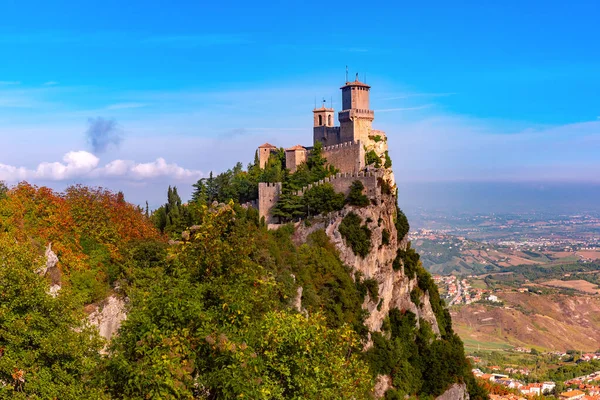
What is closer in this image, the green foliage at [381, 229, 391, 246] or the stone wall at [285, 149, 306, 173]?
the green foliage at [381, 229, 391, 246]

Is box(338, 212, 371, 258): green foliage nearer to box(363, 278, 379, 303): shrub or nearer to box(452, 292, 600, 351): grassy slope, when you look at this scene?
box(363, 278, 379, 303): shrub

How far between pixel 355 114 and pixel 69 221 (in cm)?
2632

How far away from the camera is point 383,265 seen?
Answer: 44.5 meters

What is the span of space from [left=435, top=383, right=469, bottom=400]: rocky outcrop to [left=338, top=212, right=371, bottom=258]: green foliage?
12908 millimetres

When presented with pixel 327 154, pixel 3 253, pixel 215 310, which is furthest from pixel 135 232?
pixel 327 154

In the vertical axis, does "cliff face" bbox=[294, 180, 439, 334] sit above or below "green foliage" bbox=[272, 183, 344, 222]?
below

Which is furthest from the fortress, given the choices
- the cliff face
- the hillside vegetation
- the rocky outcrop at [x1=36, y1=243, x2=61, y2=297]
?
the hillside vegetation

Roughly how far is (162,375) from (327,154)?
34949mm

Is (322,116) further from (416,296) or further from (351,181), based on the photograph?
(416,296)

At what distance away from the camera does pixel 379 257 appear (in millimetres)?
44094

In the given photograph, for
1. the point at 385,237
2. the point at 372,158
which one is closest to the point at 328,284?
the point at 385,237

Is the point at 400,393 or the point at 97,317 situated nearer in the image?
the point at 97,317

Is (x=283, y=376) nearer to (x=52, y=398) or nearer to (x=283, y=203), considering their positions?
(x=52, y=398)

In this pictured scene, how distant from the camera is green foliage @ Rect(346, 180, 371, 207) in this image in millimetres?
42719
